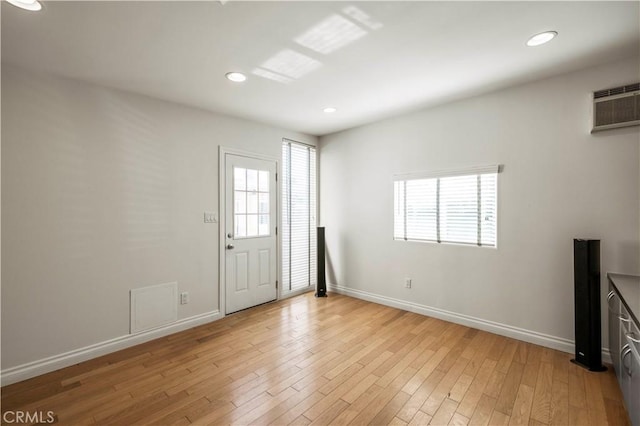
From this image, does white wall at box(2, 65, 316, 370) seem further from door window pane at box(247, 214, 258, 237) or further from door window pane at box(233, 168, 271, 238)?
door window pane at box(247, 214, 258, 237)

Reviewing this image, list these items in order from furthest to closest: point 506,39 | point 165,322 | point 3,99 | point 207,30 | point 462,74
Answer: point 165,322 < point 462,74 < point 3,99 < point 506,39 < point 207,30

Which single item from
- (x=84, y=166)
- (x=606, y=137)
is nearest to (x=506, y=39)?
(x=606, y=137)

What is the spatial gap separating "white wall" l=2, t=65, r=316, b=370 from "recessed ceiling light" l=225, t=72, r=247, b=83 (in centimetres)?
100

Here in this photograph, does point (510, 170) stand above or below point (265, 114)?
below

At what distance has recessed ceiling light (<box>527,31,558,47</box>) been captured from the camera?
2.06 meters

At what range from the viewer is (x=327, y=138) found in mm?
4836

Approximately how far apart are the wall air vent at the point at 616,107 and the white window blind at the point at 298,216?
350 cm

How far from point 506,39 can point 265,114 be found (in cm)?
265

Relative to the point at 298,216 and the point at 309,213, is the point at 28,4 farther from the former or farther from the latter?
the point at 309,213

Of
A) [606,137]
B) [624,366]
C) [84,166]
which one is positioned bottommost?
[624,366]

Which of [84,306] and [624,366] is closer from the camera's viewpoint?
[624,366]

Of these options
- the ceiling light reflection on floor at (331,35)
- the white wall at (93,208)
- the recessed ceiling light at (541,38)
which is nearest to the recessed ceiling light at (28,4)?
the white wall at (93,208)

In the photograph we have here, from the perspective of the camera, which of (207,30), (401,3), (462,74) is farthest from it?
(462,74)

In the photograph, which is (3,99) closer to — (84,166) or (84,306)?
(84,166)
